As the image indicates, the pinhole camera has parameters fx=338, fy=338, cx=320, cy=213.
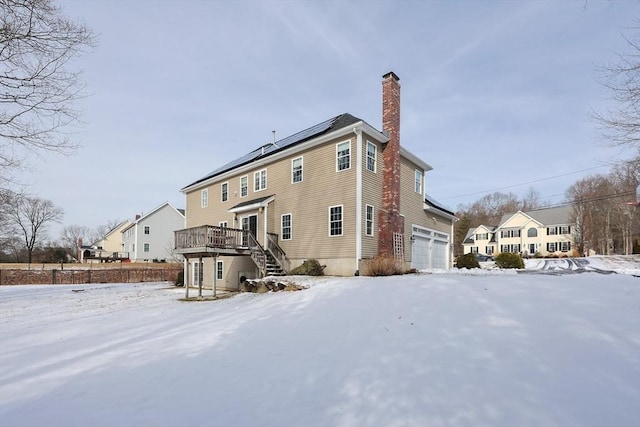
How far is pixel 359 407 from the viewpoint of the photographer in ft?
11.4

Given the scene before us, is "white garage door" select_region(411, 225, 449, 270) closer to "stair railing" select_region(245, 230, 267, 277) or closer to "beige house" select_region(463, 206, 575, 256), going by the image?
"stair railing" select_region(245, 230, 267, 277)

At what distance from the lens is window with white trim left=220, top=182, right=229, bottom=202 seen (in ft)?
70.2

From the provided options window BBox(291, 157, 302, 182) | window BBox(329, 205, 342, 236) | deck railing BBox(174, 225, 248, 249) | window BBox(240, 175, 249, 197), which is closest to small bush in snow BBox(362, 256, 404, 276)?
window BBox(329, 205, 342, 236)

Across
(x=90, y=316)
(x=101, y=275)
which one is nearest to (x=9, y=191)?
(x=90, y=316)

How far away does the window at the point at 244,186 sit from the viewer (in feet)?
64.8

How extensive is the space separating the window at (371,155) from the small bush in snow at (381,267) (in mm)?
3967

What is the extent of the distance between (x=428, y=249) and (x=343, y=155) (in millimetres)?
8224

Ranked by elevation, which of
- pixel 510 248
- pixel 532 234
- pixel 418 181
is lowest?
pixel 510 248

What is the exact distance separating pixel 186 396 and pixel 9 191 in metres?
10.9

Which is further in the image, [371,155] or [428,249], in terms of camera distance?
[428,249]

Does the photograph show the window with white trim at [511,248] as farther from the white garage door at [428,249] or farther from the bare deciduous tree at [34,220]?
the bare deciduous tree at [34,220]

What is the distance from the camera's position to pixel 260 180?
61.8 feet

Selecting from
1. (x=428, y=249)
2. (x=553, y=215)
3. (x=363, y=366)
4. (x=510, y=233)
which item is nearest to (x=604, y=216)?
(x=553, y=215)

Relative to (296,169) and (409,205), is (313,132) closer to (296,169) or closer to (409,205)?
(296,169)
